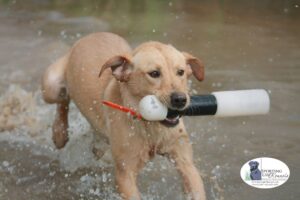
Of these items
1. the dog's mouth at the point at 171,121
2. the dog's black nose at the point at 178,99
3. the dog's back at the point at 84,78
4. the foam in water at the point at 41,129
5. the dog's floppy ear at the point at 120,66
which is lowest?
the foam in water at the point at 41,129

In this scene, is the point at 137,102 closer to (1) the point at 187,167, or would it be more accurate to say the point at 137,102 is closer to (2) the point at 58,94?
(1) the point at 187,167

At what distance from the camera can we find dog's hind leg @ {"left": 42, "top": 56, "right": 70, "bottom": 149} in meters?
6.48

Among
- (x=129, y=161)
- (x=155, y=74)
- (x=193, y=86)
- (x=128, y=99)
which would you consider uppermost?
(x=155, y=74)

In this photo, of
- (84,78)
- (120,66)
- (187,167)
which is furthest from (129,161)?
(84,78)

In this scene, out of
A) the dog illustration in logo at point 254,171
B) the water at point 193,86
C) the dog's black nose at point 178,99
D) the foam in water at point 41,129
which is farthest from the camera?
the foam in water at point 41,129

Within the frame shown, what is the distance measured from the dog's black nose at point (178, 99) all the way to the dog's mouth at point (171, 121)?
0.18 metres

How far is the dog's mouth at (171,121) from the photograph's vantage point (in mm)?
4699

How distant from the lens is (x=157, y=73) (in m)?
4.72

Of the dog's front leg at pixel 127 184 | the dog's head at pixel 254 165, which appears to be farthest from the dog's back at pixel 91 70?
the dog's head at pixel 254 165

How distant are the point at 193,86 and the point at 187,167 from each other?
3.31 m

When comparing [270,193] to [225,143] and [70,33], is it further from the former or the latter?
[70,33]

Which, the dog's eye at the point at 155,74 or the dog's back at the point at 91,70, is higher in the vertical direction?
the dog's eye at the point at 155,74

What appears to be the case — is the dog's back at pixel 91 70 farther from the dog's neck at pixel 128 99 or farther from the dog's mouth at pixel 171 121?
the dog's mouth at pixel 171 121

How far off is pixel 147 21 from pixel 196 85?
331 cm
